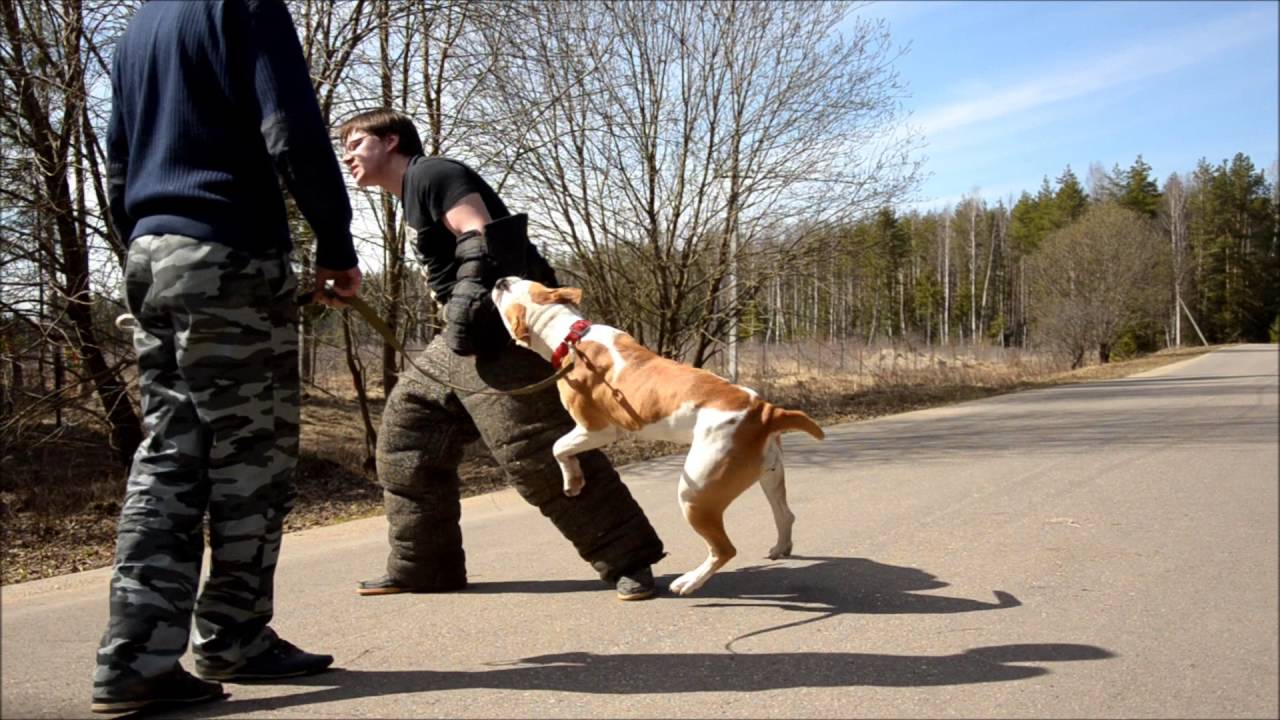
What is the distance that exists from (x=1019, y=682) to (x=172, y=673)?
2.68m

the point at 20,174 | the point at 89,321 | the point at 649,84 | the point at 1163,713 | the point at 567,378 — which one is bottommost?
the point at 1163,713

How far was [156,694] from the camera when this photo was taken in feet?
9.03

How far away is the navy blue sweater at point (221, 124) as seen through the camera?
2.85 m

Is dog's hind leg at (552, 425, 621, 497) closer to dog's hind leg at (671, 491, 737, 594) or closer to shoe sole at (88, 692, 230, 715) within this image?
dog's hind leg at (671, 491, 737, 594)

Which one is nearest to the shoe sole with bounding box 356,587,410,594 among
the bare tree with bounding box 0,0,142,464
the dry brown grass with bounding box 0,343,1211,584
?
the dry brown grass with bounding box 0,343,1211,584

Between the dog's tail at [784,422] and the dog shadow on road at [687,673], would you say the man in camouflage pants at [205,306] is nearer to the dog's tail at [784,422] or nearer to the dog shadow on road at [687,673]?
the dog shadow on road at [687,673]

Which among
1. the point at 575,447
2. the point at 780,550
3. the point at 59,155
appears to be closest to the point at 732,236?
the point at 59,155

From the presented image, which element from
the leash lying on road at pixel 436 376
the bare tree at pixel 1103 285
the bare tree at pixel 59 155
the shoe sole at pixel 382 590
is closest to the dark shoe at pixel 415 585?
the shoe sole at pixel 382 590

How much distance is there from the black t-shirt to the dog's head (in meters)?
0.34

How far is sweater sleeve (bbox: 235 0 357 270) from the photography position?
2.83m

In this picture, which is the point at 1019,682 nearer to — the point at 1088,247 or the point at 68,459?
the point at 68,459

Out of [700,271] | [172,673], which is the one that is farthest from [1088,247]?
[172,673]

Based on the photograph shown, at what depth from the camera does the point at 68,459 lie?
8266 millimetres

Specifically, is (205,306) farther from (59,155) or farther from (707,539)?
(59,155)
